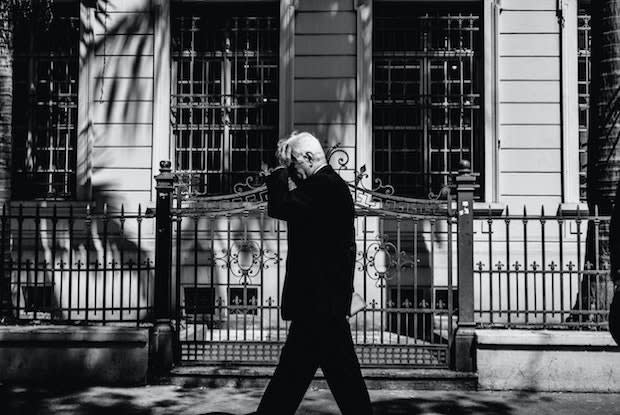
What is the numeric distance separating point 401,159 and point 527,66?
223 centimetres

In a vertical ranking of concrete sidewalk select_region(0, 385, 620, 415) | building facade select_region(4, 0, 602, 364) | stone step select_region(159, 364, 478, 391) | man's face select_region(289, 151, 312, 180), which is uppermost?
building facade select_region(4, 0, 602, 364)

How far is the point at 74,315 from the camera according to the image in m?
10.4

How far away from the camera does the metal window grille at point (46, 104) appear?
1147 centimetres

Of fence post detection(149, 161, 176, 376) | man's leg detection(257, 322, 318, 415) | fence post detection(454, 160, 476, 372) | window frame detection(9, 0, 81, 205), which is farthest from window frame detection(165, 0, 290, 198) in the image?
man's leg detection(257, 322, 318, 415)

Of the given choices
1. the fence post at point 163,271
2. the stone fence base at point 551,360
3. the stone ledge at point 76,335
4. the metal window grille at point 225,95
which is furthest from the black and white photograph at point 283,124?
the stone ledge at point 76,335

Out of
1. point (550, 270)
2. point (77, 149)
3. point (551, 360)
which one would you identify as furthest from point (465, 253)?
point (77, 149)

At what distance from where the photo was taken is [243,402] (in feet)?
21.7

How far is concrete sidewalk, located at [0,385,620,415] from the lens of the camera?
6328 millimetres

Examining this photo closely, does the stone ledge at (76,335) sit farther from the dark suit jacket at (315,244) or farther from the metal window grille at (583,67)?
the metal window grille at (583,67)

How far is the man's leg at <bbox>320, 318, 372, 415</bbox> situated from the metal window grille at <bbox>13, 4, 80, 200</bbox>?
26.3 ft

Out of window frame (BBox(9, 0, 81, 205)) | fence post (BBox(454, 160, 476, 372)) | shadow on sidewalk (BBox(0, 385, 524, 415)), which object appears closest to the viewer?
shadow on sidewalk (BBox(0, 385, 524, 415))

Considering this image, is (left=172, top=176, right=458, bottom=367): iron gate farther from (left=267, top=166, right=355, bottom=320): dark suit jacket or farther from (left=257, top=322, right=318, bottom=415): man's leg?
(left=257, top=322, right=318, bottom=415): man's leg

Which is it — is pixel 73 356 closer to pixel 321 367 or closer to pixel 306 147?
pixel 321 367

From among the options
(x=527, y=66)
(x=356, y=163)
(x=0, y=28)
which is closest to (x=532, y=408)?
(x=356, y=163)
